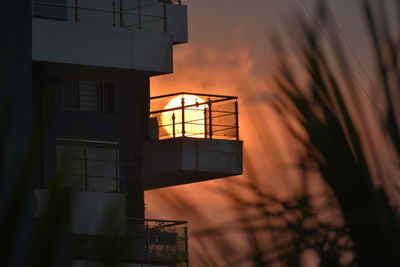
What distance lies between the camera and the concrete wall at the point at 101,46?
1445cm

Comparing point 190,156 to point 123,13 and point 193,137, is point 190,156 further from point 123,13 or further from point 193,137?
point 123,13

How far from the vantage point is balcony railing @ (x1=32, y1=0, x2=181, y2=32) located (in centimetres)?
1510

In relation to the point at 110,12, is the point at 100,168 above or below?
below

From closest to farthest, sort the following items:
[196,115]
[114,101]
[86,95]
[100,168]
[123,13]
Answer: [100,168], [123,13], [196,115], [86,95], [114,101]

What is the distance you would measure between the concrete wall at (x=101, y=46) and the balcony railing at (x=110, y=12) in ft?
0.96

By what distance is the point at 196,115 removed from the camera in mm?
16297

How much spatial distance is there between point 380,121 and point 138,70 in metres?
13.3

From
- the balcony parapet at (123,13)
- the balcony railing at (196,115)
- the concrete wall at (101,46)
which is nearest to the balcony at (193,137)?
the balcony railing at (196,115)

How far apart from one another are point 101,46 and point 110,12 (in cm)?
68

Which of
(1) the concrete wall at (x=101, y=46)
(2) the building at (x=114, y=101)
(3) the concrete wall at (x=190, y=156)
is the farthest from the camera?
(3) the concrete wall at (x=190, y=156)

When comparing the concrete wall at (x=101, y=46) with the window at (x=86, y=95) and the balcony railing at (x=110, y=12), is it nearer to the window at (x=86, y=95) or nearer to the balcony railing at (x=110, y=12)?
the balcony railing at (x=110, y=12)

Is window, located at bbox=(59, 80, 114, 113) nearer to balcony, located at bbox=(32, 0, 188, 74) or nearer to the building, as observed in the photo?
the building

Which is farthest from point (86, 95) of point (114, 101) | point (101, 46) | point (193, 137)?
point (101, 46)

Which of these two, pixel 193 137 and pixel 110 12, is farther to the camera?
pixel 193 137
